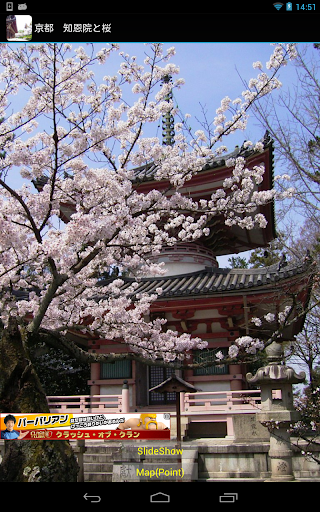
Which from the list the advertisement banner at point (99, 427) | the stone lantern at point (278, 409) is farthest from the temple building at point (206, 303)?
the advertisement banner at point (99, 427)

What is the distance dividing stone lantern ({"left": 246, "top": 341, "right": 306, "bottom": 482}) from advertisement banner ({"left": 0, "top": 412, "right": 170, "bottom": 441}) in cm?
475

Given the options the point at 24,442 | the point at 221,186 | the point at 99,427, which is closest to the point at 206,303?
the point at 221,186

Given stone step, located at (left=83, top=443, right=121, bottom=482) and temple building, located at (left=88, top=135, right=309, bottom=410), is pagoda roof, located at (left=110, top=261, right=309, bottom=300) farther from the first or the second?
stone step, located at (left=83, top=443, right=121, bottom=482)

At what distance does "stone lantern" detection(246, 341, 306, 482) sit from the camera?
24.6 ft

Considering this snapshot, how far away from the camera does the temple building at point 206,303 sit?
9.45m

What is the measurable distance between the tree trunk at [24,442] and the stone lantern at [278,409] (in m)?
4.30

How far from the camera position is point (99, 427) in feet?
11.7

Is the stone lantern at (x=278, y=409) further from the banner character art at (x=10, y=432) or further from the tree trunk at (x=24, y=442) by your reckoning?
the banner character art at (x=10, y=432)
